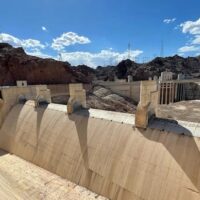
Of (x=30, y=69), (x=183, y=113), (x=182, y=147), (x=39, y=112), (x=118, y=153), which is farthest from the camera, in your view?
(x=30, y=69)

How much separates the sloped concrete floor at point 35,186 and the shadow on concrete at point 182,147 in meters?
4.08

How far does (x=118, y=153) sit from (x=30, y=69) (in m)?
28.5

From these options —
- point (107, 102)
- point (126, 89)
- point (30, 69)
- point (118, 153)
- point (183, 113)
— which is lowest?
point (107, 102)

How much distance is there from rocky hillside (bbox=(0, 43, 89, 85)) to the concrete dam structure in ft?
65.9

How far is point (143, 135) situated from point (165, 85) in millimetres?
33132

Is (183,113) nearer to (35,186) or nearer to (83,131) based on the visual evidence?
(83,131)

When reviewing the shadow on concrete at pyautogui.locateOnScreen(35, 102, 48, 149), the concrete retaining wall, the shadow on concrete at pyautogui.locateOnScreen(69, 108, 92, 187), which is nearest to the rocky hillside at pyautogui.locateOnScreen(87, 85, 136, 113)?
the concrete retaining wall

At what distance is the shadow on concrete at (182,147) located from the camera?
22.5ft

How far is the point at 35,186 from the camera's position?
30.8 ft

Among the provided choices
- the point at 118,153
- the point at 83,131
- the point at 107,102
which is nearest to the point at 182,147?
the point at 118,153

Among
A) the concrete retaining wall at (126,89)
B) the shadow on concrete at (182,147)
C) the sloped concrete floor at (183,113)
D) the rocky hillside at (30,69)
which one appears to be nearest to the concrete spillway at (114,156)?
the shadow on concrete at (182,147)

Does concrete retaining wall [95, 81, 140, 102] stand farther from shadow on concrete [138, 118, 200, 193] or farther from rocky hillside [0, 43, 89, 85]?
shadow on concrete [138, 118, 200, 193]

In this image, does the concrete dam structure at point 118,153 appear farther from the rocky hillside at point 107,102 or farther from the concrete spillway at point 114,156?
the rocky hillside at point 107,102

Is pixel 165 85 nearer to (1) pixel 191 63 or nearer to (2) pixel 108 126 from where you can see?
(2) pixel 108 126
